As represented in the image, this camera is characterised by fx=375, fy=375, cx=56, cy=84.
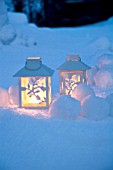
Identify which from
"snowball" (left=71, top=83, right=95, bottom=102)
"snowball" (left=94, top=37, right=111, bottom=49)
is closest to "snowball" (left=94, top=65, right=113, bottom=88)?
"snowball" (left=71, top=83, right=95, bottom=102)

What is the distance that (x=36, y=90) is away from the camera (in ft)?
8.13

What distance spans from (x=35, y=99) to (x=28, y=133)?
40 centimetres

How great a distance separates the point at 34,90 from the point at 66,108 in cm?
36

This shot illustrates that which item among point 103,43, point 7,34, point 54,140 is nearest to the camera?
point 54,140

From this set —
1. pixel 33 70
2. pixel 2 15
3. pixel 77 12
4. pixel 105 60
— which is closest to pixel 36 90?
pixel 33 70

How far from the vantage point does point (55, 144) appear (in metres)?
2.06

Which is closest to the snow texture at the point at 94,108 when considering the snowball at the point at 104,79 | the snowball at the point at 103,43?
the snowball at the point at 104,79

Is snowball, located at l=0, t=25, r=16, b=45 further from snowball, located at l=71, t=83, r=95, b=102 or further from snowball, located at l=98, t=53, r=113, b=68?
snowball, located at l=71, t=83, r=95, b=102

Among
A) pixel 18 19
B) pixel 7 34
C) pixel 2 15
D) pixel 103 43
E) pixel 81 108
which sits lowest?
pixel 81 108

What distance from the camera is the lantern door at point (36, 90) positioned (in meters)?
2.47

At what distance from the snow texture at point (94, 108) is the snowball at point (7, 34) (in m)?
3.35

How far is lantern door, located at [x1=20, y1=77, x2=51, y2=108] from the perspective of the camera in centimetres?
247

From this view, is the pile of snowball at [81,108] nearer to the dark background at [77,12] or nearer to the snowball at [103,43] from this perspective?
the snowball at [103,43]

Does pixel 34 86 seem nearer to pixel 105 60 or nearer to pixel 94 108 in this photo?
pixel 94 108
